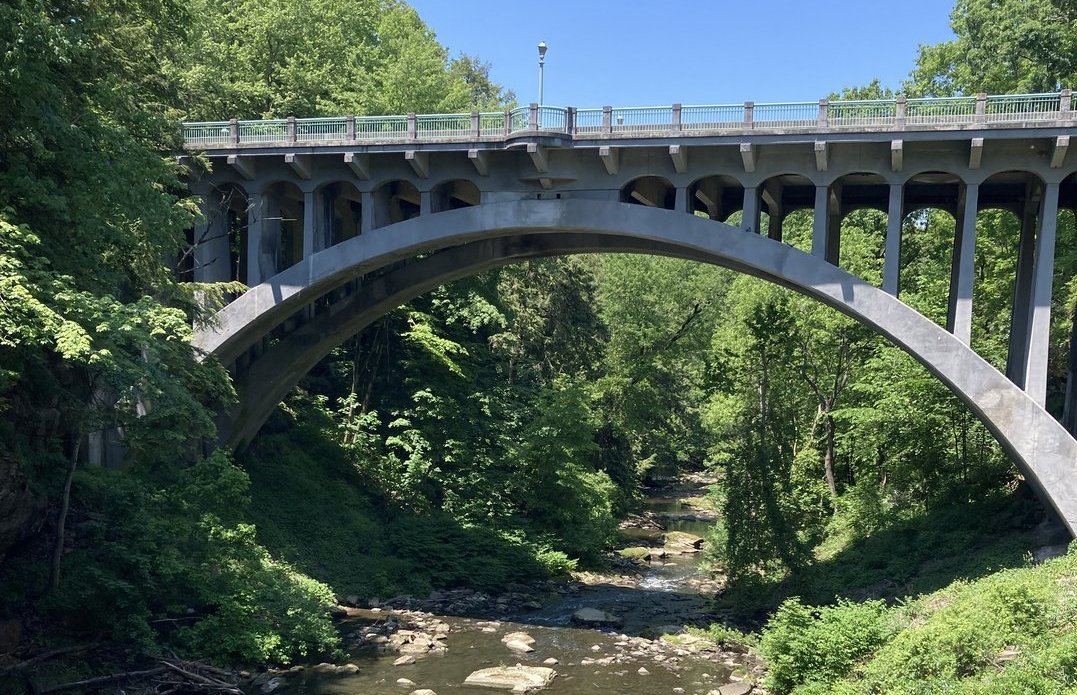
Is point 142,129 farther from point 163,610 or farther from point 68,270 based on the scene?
point 163,610

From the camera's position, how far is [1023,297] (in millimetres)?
19219

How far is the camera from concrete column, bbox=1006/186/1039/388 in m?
18.8

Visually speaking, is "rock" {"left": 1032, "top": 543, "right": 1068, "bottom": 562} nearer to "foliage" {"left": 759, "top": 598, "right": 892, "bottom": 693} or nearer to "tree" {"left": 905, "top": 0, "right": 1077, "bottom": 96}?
"foliage" {"left": 759, "top": 598, "right": 892, "bottom": 693}

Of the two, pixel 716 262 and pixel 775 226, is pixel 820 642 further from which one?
pixel 716 262

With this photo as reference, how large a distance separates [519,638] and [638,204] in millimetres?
10677

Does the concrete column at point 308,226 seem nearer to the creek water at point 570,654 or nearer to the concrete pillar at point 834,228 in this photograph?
the creek water at point 570,654

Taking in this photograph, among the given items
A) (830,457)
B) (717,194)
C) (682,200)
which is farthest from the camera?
(830,457)

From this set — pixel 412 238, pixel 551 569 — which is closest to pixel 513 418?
pixel 551 569

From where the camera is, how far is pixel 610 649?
20.2 m

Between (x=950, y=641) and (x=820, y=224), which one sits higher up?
(x=820, y=224)

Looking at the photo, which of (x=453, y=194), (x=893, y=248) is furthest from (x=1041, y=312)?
(x=453, y=194)

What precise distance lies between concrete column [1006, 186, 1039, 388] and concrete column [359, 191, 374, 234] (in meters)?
14.6

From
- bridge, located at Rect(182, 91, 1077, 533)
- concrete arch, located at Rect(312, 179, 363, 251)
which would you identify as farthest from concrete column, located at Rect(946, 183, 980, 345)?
concrete arch, located at Rect(312, 179, 363, 251)

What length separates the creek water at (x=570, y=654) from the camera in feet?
57.5
